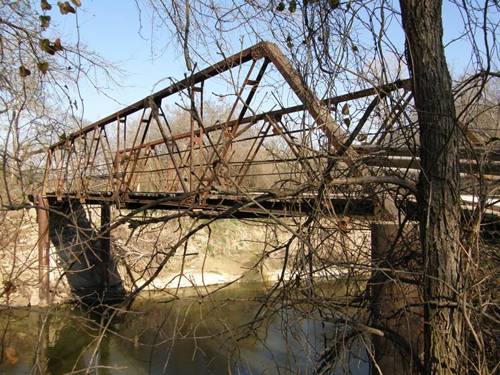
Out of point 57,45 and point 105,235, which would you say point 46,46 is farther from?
point 105,235

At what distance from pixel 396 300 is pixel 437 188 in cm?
86

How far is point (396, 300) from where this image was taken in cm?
307

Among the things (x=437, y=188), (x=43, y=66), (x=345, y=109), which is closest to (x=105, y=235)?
(x=43, y=66)

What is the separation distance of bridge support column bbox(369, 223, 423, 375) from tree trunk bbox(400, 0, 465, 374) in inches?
7.5

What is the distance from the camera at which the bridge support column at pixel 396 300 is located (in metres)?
2.83

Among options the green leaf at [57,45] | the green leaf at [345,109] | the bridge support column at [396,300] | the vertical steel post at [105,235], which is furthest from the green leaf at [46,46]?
the bridge support column at [396,300]

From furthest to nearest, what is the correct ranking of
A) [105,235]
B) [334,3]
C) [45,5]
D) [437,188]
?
1. [105,235]
2. [45,5]
3. [334,3]
4. [437,188]

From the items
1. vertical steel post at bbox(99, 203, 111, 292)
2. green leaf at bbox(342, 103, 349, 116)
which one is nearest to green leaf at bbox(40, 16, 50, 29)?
vertical steel post at bbox(99, 203, 111, 292)

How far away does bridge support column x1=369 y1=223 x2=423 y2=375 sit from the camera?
283 centimetres

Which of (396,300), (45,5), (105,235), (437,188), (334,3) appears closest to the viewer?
(437,188)

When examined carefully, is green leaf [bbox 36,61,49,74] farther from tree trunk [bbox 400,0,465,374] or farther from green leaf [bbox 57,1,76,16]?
tree trunk [bbox 400,0,465,374]

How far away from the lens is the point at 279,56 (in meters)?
3.36

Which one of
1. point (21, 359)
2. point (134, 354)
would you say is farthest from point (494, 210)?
point (21, 359)

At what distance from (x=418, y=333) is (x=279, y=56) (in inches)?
77.3
